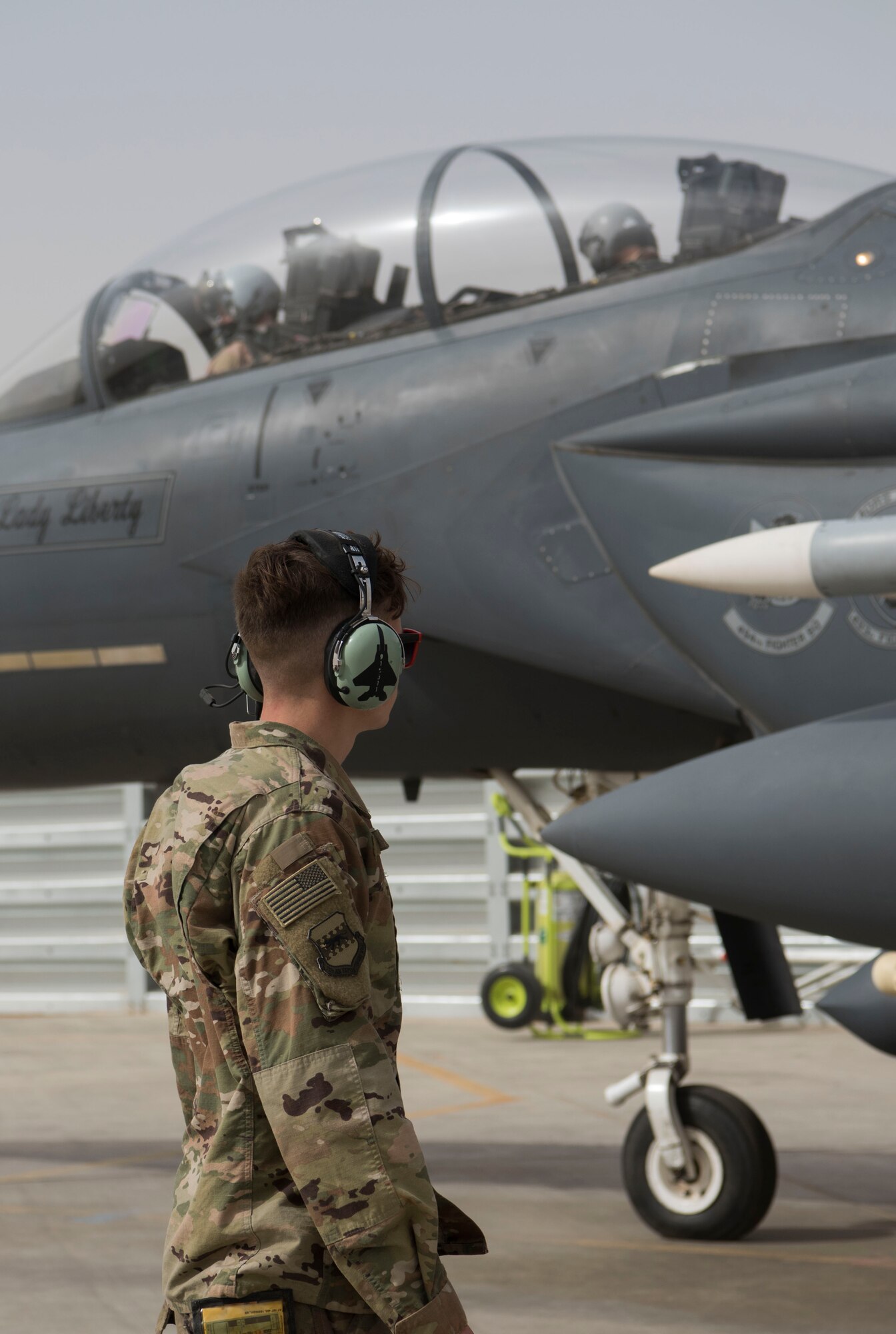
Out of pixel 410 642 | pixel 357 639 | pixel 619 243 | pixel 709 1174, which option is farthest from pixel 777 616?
pixel 357 639

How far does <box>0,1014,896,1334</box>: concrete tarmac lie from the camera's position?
5895 millimetres

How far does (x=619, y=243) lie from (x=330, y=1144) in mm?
4783

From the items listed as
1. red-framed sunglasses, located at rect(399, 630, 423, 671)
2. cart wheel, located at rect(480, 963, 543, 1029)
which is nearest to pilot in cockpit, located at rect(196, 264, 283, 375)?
red-framed sunglasses, located at rect(399, 630, 423, 671)

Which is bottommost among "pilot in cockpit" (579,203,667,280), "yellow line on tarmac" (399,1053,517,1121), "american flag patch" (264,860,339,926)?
"yellow line on tarmac" (399,1053,517,1121)

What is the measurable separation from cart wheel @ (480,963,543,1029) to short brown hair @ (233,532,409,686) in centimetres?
1377

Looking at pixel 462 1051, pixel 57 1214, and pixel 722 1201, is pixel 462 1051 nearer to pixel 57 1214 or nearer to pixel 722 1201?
pixel 57 1214

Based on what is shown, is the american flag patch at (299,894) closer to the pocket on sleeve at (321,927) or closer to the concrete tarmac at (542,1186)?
the pocket on sleeve at (321,927)

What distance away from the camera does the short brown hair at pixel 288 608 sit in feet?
6.67

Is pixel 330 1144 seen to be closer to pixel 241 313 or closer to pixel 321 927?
pixel 321 927

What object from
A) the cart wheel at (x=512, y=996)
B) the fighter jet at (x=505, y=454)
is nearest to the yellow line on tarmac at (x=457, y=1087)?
the cart wheel at (x=512, y=996)

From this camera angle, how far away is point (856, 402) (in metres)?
4.84

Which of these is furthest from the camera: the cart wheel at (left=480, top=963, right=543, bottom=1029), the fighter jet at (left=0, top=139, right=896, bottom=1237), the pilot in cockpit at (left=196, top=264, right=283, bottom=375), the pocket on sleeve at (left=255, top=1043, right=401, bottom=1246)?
the cart wheel at (left=480, top=963, right=543, bottom=1029)

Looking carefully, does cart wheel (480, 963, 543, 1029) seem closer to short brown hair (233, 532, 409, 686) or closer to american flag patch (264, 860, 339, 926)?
short brown hair (233, 532, 409, 686)

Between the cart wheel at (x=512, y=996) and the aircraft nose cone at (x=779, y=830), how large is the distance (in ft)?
35.9
